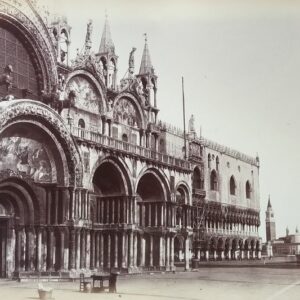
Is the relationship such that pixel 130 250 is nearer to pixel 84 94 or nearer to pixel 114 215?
pixel 114 215

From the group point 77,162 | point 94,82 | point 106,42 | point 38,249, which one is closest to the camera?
point 38,249

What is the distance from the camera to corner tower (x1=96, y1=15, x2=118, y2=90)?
120 ft

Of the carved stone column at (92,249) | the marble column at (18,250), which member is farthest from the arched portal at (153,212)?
the marble column at (18,250)

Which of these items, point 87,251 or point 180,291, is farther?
point 87,251

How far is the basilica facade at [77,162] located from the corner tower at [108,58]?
0.07 meters

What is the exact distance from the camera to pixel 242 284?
2462 cm

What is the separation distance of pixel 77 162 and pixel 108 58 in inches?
410

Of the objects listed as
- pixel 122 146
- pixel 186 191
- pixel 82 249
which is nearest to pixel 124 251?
pixel 82 249

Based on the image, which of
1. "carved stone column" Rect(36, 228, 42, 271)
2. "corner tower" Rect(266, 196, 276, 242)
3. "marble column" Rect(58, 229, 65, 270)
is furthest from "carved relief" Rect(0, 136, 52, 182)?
"corner tower" Rect(266, 196, 276, 242)

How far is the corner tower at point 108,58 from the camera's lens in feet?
120

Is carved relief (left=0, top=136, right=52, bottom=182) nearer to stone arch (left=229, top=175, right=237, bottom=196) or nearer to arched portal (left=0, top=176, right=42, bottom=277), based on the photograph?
arched portal (left=0, top=176, right=42, bottom=277)

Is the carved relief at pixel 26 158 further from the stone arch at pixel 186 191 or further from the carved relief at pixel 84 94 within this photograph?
the stone arch at pixel 186 191

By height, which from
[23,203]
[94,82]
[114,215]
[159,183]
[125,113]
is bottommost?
[114,215]

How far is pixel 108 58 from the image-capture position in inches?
1444
